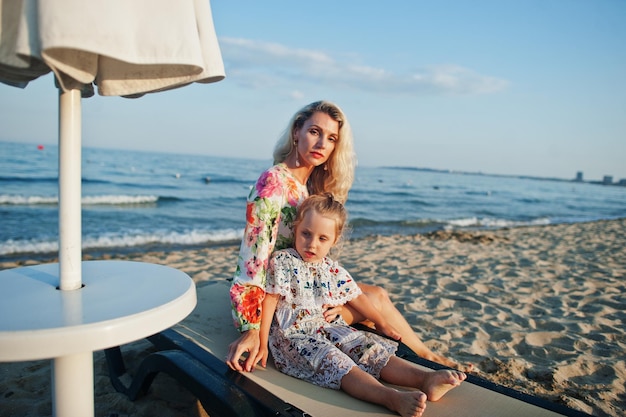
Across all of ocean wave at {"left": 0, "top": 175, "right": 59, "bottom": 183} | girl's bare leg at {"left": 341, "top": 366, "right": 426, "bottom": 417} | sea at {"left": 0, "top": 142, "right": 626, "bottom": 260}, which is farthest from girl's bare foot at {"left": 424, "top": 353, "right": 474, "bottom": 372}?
ocean wave at {"left": 0, "top": 175, "right": 59, "bottom": 183}

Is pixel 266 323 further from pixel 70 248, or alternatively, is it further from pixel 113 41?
pixel 113 41

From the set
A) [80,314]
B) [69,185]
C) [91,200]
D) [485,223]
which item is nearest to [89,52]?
[69,185]

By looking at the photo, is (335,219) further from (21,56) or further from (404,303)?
(404,303)

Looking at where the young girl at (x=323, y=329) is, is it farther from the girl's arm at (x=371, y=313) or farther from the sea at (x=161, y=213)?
the sea at (x=161, y=213)

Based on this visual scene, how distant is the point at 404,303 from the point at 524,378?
68.7 inches

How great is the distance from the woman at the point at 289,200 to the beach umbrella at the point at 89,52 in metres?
0.98

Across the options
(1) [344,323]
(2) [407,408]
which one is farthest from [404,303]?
(2) [407,408]

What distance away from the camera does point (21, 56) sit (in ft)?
3.81

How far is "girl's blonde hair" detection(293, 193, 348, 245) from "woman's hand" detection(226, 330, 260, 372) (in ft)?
2.29

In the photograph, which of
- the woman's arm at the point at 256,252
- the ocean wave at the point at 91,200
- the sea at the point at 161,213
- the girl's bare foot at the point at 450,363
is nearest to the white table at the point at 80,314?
the woman's arm at the point at 256,252

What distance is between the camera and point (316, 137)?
2.83m

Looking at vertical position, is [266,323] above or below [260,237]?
below

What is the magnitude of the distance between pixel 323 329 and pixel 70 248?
4.67 ft

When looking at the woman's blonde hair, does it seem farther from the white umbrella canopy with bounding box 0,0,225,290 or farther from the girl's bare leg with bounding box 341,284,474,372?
the white umbrella canopy with bounding box 0,0,225,290
